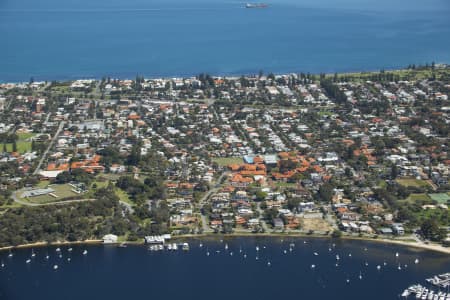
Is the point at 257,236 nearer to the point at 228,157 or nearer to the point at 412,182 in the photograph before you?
the point at 412,182

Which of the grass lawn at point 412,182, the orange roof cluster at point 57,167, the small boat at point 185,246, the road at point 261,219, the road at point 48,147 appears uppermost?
the road at point 48,147

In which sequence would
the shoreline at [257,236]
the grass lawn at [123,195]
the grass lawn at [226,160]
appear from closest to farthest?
the shoreline at [257,236]
the grass lawn at [123,195]
the grass lawn at [226,160]

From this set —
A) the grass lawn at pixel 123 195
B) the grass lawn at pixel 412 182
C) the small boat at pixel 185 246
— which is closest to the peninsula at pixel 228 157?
the grass lawn at pixel 412 182

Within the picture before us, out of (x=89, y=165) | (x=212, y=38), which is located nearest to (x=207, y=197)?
(x=89, y=165)

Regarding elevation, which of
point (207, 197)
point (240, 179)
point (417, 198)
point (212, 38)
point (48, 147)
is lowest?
point (417, 198)

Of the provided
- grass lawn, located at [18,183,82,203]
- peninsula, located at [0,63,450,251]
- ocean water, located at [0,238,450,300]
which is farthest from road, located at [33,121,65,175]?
ocean water, located at [0,238,450,300]

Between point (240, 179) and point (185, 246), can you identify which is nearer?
point (185, 246)

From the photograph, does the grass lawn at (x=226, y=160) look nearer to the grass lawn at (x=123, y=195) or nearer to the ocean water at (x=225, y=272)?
the grass lawn at (x=123, y=195)
